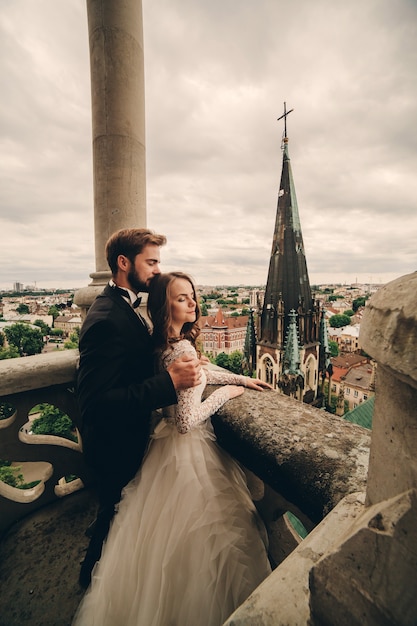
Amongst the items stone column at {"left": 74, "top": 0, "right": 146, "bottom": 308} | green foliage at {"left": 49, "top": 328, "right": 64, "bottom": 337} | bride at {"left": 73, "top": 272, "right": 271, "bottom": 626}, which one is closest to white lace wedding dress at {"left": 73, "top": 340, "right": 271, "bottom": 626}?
bride at {"left": 73, "top": 272, "right": 271, "bottom": 626}

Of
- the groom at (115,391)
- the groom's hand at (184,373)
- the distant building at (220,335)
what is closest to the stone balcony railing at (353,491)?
the groom's hand at (184,373)

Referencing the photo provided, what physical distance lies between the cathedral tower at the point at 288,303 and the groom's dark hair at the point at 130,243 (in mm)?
21248

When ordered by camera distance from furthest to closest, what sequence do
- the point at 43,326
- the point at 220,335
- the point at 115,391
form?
the point at 43,326
the point at 220,335
the point at 115,391

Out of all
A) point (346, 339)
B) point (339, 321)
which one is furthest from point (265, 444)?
point (339, 321)

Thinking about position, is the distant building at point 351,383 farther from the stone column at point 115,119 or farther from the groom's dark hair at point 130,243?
the groom's dark hair at point 130,243

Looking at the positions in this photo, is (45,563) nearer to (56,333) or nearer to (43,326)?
(43,326)

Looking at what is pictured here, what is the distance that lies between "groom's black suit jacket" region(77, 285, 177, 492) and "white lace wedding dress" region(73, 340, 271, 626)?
0.13 m

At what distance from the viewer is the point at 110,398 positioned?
4.58ft

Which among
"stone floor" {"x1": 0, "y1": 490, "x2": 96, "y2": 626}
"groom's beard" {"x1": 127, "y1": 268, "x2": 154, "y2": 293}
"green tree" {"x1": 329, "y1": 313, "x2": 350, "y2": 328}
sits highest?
"groom's beard" {"x1": 127, "y1": 268, "x2": 154, "y2": 293}

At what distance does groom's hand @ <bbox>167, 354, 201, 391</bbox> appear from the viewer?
5.12 feet

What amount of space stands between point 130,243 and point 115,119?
1921 mm

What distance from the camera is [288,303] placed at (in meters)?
23.2

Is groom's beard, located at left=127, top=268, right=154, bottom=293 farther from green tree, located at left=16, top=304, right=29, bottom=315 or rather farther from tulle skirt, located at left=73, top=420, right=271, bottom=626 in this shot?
green tree, located at left=16, top=304, right=29, bottom=315

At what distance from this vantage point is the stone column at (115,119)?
286 cm
